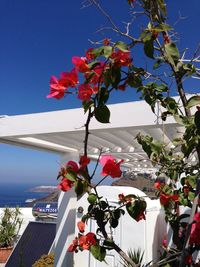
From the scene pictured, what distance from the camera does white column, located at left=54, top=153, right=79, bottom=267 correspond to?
692cm

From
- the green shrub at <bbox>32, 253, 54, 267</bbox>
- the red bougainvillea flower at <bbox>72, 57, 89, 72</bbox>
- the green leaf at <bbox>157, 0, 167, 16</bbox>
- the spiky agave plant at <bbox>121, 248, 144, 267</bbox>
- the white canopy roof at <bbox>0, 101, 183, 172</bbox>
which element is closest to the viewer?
the red bougainvillea flower at <bbox>72, 57, 89, 72</bbox>

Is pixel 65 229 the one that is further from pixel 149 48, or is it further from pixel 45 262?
pixel 149 48

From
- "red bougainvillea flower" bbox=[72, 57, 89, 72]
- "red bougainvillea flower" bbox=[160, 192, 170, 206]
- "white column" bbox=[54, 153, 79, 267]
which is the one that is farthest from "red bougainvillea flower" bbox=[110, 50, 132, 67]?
"white column" bbox=[54, 153, 79, 267]

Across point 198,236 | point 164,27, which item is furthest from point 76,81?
point 198,236

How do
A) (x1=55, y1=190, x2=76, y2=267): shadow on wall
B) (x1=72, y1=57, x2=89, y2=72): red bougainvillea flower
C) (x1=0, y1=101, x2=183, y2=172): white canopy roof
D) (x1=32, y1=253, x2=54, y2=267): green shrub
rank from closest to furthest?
(x1=72, y1=57, x2=89, y2=72): red bougainvillea flower → (x1=0, y1=101, x2=183, y2=172): white canopy roof → (x1=55, y1=190, x2=76, y2=267): shadow on wall → (x1=32, y1=253, x2=54, y2=267): green shrub

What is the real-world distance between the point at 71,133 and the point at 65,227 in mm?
3059

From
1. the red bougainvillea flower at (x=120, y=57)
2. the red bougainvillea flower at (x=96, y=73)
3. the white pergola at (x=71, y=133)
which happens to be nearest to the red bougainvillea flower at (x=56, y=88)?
the red bougainvillea flower at (x=96, y=73)

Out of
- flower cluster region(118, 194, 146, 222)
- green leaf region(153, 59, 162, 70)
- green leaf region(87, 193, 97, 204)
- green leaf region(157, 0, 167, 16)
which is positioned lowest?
flower cluster region(118, 194, 146, 222)

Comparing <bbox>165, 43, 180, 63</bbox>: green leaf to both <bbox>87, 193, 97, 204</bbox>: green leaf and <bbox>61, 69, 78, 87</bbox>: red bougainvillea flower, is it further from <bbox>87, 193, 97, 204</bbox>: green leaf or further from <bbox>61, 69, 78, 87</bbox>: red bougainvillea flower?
<bbox>87, 193, 97, 204</bbox>: green leaf

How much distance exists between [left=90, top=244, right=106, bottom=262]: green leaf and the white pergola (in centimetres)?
141

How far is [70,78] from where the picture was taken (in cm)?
116

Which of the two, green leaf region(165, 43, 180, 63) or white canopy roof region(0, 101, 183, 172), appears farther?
white canopy roof region(0, 101, 183, 172)

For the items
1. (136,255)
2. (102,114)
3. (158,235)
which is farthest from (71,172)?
(158,235)

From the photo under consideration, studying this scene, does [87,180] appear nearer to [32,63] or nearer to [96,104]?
[96,104]
